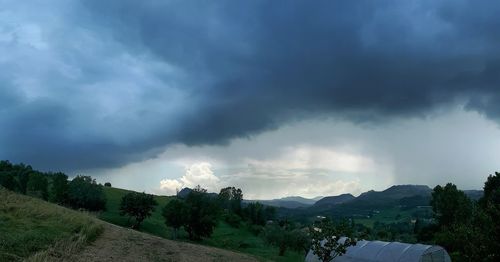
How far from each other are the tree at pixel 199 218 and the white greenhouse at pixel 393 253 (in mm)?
40366

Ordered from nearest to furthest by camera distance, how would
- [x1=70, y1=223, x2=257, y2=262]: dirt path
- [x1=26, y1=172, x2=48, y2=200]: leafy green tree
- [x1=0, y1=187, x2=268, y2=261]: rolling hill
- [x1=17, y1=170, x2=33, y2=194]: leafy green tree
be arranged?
[x1=0, y1=187, x2=268, y2=261]: rolling hill → [x1=70, y1=223, x2=257, y2=262]: dirt path → [x1=26, y1=172, x2=48, y2=200]: leafy green tree → [x1=17, y1=170, x2=33, y2=194]: leafy green tree

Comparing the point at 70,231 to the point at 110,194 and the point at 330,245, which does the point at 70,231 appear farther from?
the point at 110,194

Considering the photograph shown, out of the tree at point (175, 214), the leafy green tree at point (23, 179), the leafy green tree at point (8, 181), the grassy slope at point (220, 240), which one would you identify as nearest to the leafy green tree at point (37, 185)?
the leafy green tree at point (8, 181)

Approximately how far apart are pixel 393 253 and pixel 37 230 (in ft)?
119

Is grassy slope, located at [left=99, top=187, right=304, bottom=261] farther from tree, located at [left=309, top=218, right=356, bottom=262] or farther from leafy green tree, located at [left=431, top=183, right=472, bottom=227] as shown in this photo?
tree, located at [left=309, top=218, right=356, bottom=262]

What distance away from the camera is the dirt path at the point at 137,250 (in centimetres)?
3334

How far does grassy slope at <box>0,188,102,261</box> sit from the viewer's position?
1143 inches

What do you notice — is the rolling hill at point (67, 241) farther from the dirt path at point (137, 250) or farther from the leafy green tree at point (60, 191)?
the leafy green tree at point (60, 191)

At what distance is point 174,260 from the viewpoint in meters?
36.2

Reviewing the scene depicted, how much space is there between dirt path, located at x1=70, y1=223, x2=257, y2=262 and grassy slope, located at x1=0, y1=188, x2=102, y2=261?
1.10m

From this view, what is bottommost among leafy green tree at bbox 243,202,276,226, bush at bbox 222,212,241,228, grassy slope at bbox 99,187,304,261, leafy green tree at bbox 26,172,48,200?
grassy slope at bbox 99,187,304,261

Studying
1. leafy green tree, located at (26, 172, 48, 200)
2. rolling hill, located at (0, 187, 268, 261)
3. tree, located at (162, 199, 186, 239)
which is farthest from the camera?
leafy green tree, located at (26, 172, 48, 200)

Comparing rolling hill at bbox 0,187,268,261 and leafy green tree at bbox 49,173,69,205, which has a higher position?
leafy green tree at bbox 49,173,69,205

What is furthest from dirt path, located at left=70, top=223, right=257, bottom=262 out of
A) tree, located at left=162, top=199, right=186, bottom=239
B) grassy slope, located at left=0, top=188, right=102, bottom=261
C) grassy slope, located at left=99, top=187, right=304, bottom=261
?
tree, located at left=162, top=199, right=186, bottom=239
